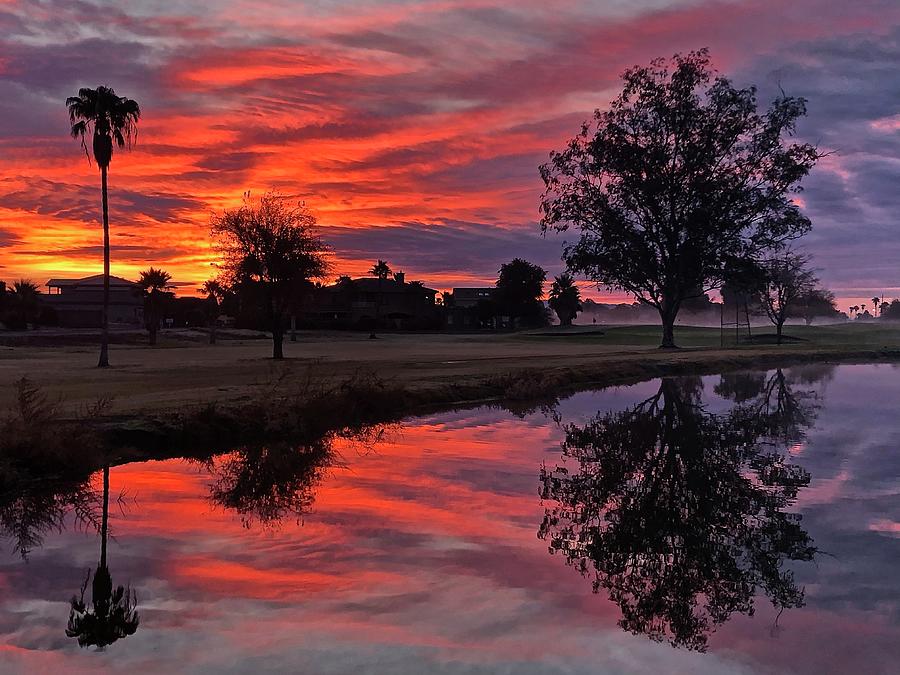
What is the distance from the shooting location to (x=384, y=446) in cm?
2081

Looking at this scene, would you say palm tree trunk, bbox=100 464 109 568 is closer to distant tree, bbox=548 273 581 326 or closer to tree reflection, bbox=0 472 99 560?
tree reflection, bbox=0 472 99 560

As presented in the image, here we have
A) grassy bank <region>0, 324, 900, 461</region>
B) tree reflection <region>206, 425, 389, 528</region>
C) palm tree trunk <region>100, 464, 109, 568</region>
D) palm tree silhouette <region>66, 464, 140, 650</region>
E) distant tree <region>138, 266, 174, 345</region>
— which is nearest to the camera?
palm tree silhouette <region>66, 464, 140, 650</region>

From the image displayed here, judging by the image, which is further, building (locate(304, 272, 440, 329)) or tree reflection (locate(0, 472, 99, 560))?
building (locate(304, 272, 440, 329))

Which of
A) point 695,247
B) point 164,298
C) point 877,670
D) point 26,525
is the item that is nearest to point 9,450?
point 26,525

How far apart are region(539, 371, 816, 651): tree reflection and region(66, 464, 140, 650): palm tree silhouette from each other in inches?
208

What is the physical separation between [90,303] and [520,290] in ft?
252

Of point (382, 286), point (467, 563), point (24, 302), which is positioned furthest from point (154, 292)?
point (467, 563)

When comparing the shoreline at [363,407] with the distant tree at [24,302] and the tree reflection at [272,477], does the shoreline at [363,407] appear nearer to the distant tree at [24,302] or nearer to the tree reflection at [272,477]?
the tree reflection at [272,477]

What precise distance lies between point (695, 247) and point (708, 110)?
10.8 metres

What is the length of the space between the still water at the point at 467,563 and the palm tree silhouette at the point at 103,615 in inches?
1.4

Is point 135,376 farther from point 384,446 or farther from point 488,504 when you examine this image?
point 488,504

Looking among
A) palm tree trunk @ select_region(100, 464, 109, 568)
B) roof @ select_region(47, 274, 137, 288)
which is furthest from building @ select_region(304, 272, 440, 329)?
palm tree trunk @ select_region(100, 464, 109, 568)

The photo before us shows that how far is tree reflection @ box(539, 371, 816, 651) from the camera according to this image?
30.0 feet

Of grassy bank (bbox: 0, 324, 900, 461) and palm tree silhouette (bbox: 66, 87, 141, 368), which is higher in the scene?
palm tree silhouette (bbox: 66, 87, 141, 368)
